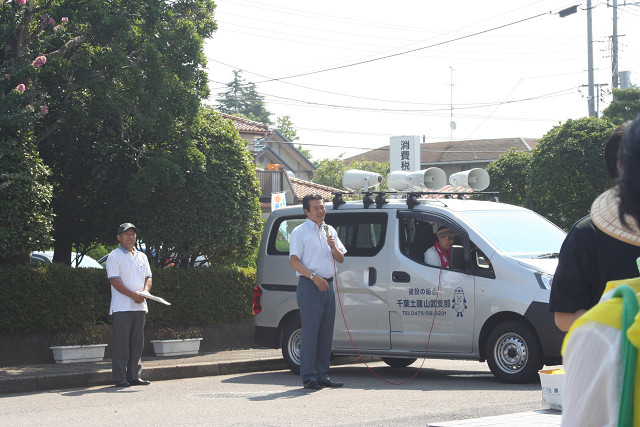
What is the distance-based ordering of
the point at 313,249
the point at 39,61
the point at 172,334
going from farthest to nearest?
the point at 172,334
the point at 39,61
the point at 313,249

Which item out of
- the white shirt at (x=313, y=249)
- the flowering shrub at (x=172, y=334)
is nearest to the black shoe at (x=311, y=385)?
the white shirt at (x=313, y=249)

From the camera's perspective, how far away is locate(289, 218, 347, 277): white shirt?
998 cm

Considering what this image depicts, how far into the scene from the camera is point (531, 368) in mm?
9508

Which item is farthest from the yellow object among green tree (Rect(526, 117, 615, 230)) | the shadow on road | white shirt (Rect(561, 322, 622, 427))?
green tree (Rect(526, 117, 615, 230))

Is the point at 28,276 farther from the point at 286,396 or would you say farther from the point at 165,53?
the point at 286,396

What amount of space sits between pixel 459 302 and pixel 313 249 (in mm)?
1831

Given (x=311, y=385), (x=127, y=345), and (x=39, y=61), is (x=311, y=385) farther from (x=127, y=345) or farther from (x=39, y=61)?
(x=39, y=61)

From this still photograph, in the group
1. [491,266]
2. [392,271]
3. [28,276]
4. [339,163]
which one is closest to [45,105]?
[28,276]

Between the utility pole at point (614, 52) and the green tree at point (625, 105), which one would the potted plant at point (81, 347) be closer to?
the green tree at point (625, 105)

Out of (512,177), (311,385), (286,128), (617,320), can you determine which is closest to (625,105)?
(512,177)

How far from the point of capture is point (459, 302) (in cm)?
1019

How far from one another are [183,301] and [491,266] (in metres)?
5.52

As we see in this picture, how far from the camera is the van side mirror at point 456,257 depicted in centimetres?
1010

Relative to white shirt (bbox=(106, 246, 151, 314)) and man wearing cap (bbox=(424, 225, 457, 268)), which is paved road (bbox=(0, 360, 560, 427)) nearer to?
white shirt (bbox=(106, 246, 151, 314))
